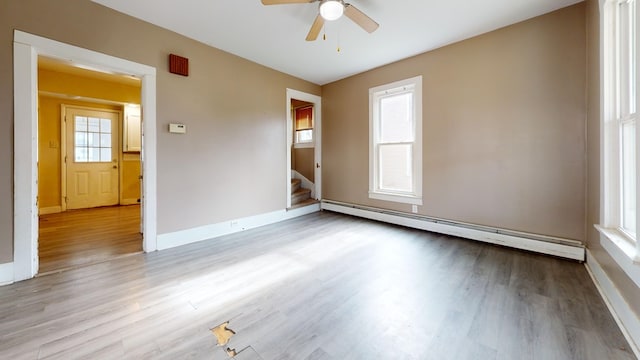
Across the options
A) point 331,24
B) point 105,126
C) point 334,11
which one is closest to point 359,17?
point 334,11

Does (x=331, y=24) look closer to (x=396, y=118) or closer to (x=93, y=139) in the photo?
(x=396, y=118)

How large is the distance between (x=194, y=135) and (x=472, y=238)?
4.14 metres

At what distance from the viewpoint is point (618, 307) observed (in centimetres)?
172

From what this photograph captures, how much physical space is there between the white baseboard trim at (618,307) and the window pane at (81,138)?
846 cm

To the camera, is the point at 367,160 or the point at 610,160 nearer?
the point at 610,160

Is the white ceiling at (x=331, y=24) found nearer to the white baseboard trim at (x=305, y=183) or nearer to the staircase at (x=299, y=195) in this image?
the staircase at (x=299, y=195)

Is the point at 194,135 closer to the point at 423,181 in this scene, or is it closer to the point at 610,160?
the point at 423,181

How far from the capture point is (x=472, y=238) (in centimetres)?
343

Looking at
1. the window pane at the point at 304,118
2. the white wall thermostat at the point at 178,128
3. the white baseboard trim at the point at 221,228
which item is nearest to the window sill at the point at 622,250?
the white baseboard trim at the point at 221,228

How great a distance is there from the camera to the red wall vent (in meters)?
3.14

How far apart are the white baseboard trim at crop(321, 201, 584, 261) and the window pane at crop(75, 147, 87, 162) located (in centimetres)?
609

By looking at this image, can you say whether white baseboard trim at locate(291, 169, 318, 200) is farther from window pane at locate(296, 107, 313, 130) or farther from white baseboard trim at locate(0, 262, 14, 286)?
white baseboard trim at locate(0, 262, 14, 286)

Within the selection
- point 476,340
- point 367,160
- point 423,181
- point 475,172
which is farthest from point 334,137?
point 476,340

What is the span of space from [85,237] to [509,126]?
5945 mm
